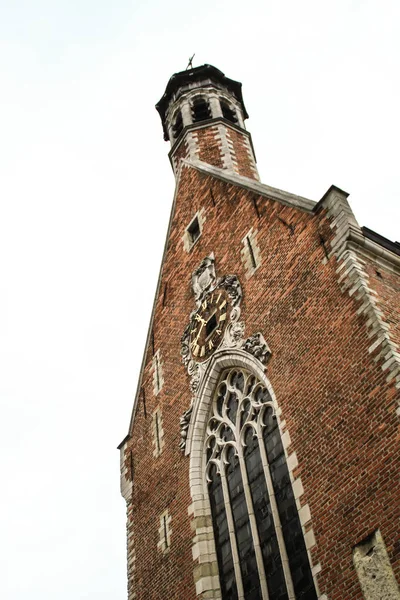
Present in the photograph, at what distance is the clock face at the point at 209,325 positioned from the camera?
535 inches

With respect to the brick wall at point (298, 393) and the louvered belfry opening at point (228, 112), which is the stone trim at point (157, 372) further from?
the louvered belfry opening at point (228, 112)

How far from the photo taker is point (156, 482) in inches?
551

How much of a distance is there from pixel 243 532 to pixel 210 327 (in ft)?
14.5

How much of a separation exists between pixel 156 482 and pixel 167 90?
1467 cm

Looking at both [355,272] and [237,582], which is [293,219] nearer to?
[355,272]

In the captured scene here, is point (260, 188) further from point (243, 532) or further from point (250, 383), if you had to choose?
point (243, 532)

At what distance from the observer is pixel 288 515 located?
34.1 ft

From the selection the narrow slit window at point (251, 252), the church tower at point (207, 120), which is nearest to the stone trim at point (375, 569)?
the narrow slit window at point (251, 252)

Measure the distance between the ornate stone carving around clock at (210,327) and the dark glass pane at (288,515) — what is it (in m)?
1.52

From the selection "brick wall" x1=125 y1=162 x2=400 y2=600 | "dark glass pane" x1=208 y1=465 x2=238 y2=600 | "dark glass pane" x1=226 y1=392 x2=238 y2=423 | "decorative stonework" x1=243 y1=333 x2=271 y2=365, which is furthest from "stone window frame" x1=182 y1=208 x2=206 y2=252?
"dark glass pane" x1=208 y1=465 x2=238 y2=600

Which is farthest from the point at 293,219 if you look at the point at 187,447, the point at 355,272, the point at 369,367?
the point at 187,447

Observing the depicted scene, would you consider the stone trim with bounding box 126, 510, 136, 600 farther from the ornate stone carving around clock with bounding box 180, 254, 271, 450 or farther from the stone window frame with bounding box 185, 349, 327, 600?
the ornate stone carving around clock with bounding box 180, 254, 271, 450

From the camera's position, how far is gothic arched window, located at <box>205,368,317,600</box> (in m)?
10.2

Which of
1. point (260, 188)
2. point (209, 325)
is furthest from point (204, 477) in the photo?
point (260, 188)
